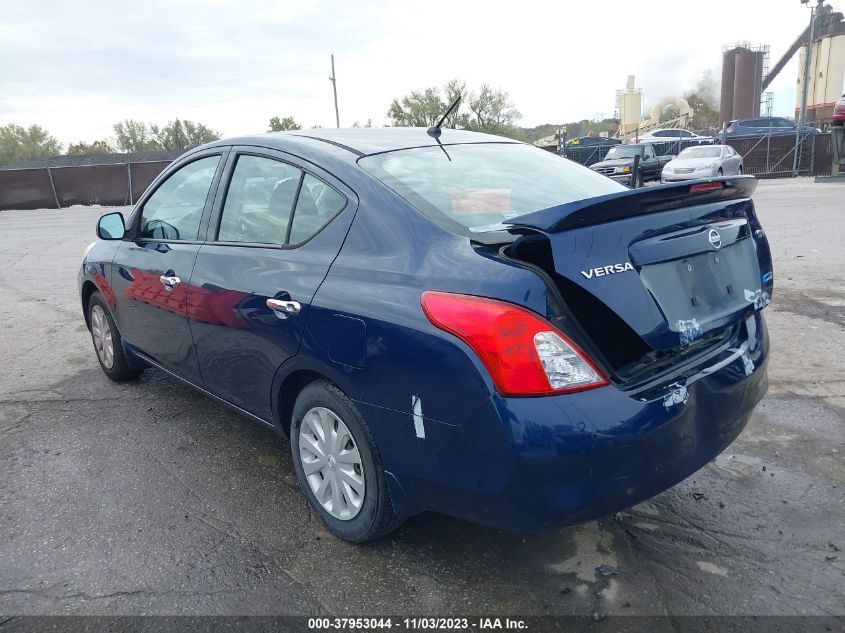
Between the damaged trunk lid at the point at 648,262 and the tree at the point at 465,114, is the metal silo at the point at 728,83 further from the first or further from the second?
the damaged trunk lid at the point at 648,262

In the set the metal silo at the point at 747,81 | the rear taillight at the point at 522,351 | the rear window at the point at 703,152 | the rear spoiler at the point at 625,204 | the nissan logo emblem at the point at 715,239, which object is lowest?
the rear window at the point at 703,152

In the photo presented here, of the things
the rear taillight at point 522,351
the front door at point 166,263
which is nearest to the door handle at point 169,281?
the front door at point 166,263

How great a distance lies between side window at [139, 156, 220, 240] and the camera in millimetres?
3521

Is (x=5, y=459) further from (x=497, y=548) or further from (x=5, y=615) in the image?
(x=497, y=548)

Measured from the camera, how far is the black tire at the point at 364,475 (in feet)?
8.02

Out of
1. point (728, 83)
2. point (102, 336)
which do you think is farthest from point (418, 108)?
point (102, 336)

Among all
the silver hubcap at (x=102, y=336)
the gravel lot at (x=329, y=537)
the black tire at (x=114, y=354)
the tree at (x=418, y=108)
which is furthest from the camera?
the tree at (x=418, y=108)

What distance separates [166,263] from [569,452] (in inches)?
101

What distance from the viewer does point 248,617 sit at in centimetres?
232

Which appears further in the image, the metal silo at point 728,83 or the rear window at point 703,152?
the metal silo at point 728,83

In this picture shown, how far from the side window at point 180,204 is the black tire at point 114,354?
0.85 m

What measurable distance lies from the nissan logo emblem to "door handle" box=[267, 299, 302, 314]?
63.3 inches

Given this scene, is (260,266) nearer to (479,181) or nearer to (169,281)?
(169,281)

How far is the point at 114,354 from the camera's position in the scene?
4586 mm
